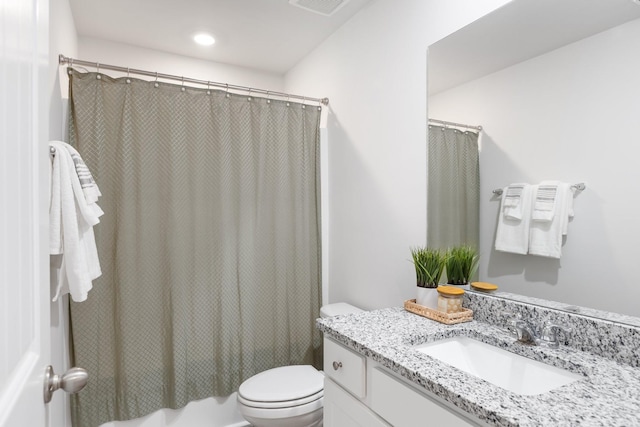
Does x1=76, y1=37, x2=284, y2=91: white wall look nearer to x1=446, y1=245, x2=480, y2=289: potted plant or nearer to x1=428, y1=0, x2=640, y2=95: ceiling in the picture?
x1=428, y1=0, x2=640, y2=95: ceiling

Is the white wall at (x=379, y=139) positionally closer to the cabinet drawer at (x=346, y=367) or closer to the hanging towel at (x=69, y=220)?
the cabinet drawer at (x=346, y=367)

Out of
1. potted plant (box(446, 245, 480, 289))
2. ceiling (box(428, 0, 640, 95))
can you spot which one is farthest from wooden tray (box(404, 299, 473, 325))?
ceiling (box(428, 0, 640, 95))

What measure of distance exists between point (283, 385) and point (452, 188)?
1.28 meters

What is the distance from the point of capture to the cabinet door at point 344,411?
116 centimetres

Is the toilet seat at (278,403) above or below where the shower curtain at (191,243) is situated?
below

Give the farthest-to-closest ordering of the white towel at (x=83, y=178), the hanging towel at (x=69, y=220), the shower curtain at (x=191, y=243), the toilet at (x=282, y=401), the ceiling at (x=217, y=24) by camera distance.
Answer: the ceiling at (x=217, y=24)
the shower curtain at (x=191, y=243)
the toilet at (x=282, y=401)
the white towel at (x=83, y=178)
the hanging towel at (x=69, y=220)

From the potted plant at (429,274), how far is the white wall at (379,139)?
0.61ft

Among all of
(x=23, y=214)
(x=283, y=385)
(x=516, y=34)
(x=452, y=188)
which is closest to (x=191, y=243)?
(x=283, y=385)

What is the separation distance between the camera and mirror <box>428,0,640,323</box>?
109cm

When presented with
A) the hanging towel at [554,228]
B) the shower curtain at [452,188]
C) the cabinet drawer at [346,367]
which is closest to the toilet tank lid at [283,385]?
the cabinet drawer at [346,367]

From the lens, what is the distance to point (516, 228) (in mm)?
1397

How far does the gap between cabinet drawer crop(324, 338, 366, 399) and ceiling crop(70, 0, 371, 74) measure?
1.86m

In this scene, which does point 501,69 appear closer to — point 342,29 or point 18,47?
point 342,29

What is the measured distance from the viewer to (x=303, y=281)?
7.97 feet
